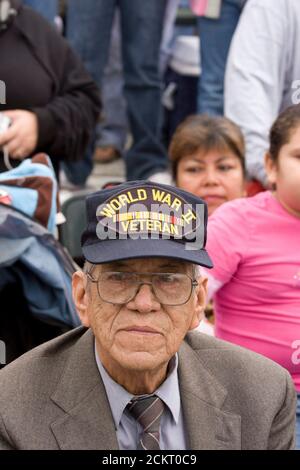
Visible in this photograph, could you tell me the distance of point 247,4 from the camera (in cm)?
435

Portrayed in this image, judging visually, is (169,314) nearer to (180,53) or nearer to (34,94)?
(34,94)

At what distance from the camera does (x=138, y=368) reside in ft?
7.23

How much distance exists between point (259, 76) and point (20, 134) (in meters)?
1.03

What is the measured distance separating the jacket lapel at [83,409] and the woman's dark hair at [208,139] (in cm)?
198

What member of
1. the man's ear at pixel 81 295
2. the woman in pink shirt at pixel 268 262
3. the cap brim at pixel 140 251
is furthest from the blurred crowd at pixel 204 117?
the cap brim at pixel 140 251

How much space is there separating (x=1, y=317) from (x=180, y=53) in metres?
2.96

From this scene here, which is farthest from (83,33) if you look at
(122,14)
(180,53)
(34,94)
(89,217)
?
(89,217)

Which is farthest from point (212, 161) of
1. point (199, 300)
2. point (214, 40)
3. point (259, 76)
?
point (199, 300)

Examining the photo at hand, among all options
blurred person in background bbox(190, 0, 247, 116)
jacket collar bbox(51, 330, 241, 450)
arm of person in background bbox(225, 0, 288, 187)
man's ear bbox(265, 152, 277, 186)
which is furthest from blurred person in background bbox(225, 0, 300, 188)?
jacket collar bbox(51, 330, 241, 450)

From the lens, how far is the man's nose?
2191 mm

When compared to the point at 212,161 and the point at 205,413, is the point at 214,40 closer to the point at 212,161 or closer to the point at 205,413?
the point at 212,161

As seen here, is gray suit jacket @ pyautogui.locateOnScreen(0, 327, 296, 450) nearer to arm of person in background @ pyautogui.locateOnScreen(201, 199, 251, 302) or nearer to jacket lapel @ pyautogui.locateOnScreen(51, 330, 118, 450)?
jacket lapel @ pyautogui.locateOnScreen(51, 330, 118, 450)

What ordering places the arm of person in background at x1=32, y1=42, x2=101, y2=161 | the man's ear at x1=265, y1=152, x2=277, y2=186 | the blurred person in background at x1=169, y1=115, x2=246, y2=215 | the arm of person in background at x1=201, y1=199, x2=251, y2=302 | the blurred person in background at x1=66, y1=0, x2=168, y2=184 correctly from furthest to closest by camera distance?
the blurred person in background at x1=66, y1=0, x2=168, y2=184 → the blurred person in background at x1=169, y1=115, x2=246, y2=215 → the arm of person in background at x1=32, y1=42, x2=101, y2=161 → the man's ear at x1=265, y1=152, x2=277, y2=186 → the arm of person in background at x1=201, y1=199, x2=251, y2=302

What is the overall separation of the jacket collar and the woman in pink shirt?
69cm
